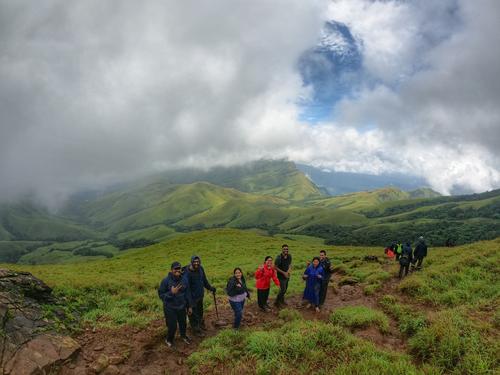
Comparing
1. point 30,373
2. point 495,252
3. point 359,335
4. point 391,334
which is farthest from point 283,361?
point 495,252

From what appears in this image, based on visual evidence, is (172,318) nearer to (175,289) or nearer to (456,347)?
(175,289)

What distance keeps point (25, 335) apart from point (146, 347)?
3.87 m

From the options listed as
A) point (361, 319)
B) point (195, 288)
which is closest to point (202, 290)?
point (195, 288)

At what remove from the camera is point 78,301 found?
14688mm

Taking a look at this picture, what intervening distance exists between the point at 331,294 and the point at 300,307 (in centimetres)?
326

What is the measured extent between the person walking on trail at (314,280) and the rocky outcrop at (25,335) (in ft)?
33.1

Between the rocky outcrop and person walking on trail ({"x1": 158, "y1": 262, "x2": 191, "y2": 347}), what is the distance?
3088 mm

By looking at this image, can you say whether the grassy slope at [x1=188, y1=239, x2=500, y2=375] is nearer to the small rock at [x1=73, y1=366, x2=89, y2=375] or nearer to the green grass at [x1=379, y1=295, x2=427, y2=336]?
the green grass at [x1=379, y1=295, x2=427, y2=336]

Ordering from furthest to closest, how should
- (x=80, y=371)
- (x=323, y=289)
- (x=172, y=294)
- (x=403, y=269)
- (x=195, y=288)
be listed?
(x=403, y=269), (x=323, y=289), (x=195, y=288), (x=172, y=294), (x=80, y=371)

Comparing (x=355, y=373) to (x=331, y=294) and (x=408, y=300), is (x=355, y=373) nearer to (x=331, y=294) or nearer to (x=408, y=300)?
(x=408, y=300)

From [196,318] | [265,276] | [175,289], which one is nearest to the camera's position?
[175,289]

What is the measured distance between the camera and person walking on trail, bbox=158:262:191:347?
1063 centimetres

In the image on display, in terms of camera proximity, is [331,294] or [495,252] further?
[495,252]

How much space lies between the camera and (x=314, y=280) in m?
14.1
